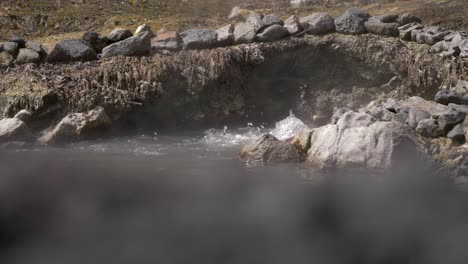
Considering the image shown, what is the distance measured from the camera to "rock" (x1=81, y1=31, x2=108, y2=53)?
13461mm

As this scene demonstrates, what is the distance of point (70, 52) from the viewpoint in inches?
515

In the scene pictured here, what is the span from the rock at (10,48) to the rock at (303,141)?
7.61 m

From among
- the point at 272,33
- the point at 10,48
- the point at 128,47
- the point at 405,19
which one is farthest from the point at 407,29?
the point at 10,48

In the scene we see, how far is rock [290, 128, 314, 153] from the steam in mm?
866

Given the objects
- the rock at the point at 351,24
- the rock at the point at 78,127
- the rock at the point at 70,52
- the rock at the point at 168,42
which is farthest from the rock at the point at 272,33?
the rock at the point at 78,127

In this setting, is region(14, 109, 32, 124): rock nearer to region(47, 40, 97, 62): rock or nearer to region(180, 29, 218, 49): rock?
region(47, 40, 97, 62): rock

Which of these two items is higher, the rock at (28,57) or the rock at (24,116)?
A: the rock at (28,57)

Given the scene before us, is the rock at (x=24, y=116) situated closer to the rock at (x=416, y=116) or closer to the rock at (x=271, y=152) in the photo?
the rock at (x=271, y=152)

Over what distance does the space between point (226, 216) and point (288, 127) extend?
6654 millimetres

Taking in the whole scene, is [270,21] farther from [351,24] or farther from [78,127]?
[78,127]

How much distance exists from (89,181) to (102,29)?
8929 millimetres

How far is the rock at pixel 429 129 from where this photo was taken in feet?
31.8

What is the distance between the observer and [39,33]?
16297 mm

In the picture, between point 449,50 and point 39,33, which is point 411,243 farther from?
point 39,33
